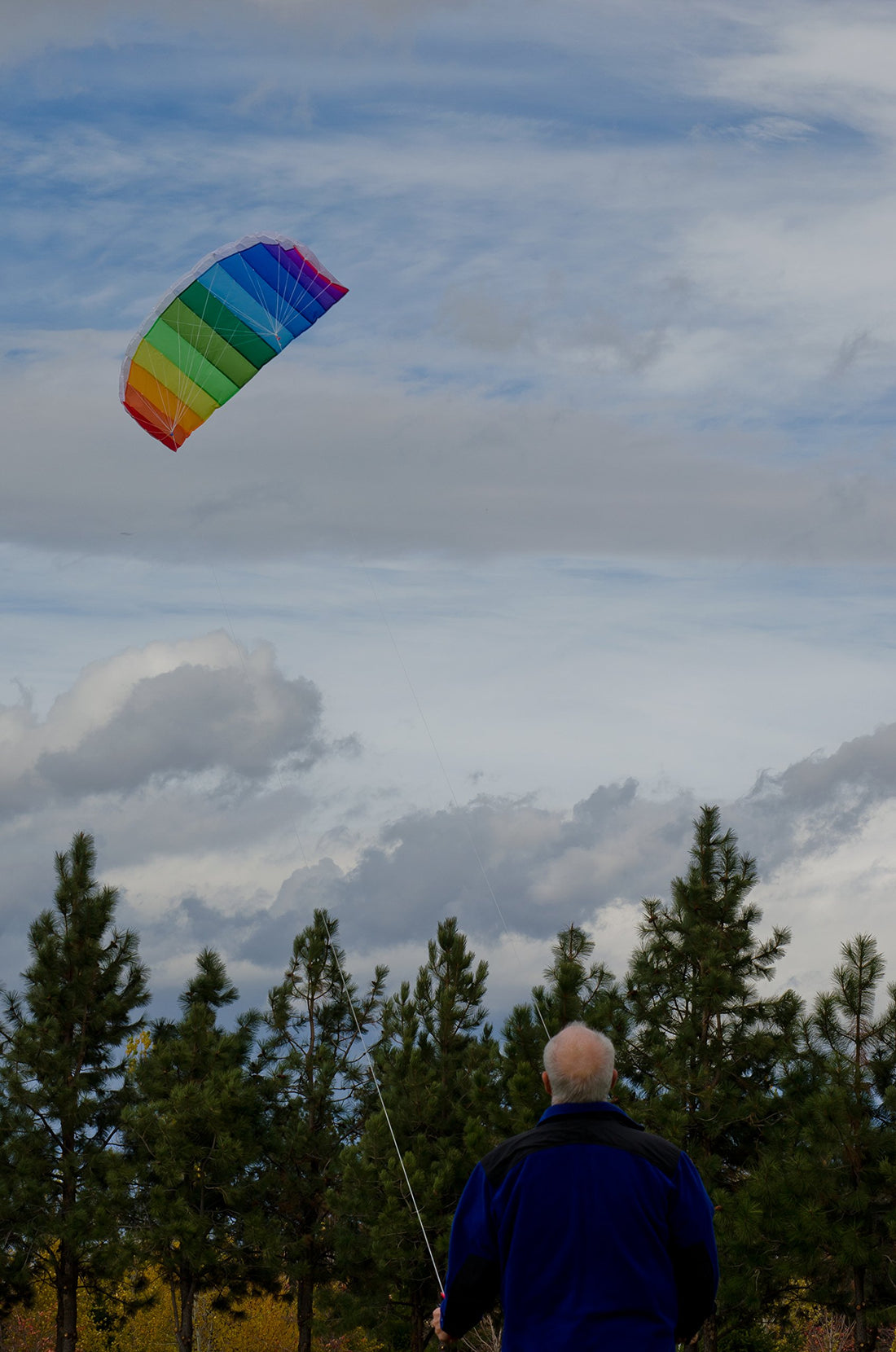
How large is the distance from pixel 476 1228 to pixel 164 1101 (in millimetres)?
19273

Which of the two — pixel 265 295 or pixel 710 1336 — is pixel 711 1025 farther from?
pixel 265 295

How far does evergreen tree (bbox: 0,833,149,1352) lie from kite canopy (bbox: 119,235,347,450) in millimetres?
11365

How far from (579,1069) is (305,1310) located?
21670 millimetres

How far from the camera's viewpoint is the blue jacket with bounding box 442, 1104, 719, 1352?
138 inches

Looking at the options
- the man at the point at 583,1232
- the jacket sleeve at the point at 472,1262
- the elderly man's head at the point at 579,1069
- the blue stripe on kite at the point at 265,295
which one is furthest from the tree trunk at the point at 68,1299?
the elderly man's head at the point at 579,1069

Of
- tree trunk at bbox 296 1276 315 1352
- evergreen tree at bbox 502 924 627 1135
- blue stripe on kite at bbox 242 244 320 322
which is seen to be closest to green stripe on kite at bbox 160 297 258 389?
blue stripe on kite at bbox 242 244 320 322

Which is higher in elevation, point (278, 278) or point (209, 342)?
point (278, 278)

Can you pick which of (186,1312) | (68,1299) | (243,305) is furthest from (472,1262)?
(68,1299)

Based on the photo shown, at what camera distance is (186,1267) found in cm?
2233

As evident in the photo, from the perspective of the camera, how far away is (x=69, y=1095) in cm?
2292

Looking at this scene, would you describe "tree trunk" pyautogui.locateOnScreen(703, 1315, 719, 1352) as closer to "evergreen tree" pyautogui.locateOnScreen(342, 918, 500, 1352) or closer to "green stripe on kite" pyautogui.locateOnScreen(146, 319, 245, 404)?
"evergreen tree" pyautogui.locateOnScreen(342, 918, 500, 1352)

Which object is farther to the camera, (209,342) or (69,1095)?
(69,1095)

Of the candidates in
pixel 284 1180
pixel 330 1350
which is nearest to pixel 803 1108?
pixel 284 1180

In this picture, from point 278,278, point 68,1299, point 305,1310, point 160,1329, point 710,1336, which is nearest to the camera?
point 278,278
